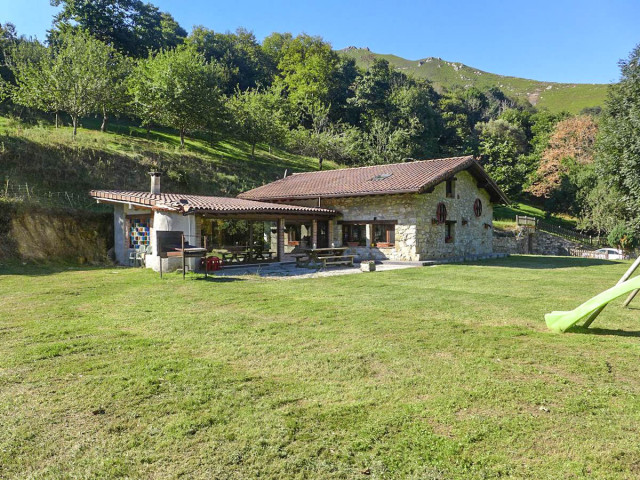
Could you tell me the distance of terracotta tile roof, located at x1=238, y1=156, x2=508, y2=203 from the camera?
58.7ft

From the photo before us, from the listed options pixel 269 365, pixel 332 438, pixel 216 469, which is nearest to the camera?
pixel 216 469

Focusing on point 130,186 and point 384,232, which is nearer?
point 384,232

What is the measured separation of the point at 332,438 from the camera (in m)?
3.10

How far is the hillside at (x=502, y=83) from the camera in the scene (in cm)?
10700

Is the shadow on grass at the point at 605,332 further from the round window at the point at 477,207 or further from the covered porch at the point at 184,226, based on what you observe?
the round window at the point at 477,207

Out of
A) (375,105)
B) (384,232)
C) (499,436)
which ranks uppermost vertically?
(375,105)

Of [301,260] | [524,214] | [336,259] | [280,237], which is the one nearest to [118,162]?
[280,237]

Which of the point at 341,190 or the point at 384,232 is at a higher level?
the point at 341,190

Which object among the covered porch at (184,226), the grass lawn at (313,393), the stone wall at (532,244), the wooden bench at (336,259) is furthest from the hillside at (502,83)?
the grass lawn at (313,393)

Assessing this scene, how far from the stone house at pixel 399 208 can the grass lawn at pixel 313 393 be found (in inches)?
418

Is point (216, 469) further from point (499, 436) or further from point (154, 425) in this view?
point (499, 436)

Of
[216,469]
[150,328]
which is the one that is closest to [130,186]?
[150,328]

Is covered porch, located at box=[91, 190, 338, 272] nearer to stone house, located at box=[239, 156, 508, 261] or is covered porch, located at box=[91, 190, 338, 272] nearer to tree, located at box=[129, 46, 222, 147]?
stone house, located at box=[239, 156, 508, 261]

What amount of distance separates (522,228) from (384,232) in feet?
53.9
